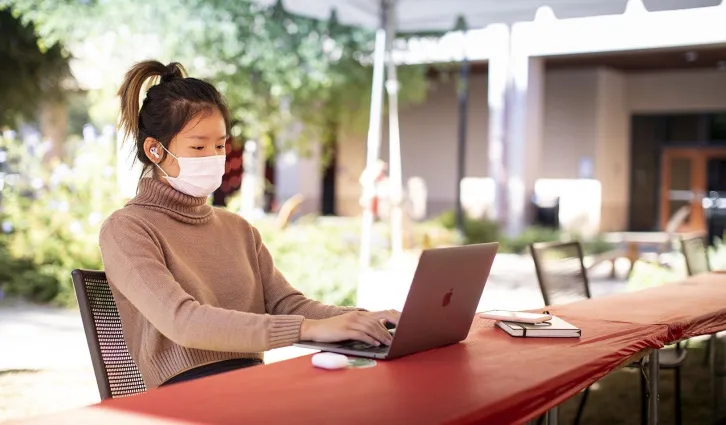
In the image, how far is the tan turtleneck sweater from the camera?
224cm

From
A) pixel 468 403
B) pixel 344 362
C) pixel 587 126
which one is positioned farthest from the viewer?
pixel 587 126

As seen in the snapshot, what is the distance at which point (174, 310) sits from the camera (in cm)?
226

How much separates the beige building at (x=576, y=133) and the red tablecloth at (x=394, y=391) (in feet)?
53.0

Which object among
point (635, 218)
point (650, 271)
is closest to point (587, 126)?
point (635, 218)

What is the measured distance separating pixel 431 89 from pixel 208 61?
11.4 metres

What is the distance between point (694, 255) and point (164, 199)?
12.4ft

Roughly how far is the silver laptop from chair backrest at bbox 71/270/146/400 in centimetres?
52

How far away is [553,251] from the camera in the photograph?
4.16 m

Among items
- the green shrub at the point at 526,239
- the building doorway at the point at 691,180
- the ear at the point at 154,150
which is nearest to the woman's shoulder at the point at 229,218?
the ear at the point at 154,150

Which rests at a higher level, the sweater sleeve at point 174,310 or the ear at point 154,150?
the ear at point 154,150

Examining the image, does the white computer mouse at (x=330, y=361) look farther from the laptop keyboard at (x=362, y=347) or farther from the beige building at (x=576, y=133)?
the beige building at (x=576, y=133)

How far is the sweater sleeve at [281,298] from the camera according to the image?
2.78 meters

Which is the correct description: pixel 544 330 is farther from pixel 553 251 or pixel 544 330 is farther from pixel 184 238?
pixel 553 251

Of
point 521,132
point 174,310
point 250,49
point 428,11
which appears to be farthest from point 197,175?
point 521,132
